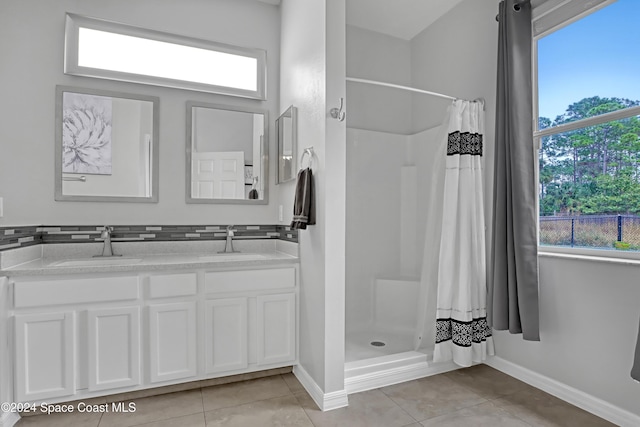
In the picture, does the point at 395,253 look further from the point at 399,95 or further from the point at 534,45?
the point at 534,45

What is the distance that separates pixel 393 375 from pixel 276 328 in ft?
2.75

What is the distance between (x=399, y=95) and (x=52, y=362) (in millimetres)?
3428

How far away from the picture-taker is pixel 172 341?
215 cm

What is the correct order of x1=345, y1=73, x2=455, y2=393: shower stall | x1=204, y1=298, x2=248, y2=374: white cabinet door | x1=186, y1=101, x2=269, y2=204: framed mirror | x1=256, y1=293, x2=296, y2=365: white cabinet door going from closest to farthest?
x1=204, y1=298, x2=248, y2=374: white cabinet door < x1=256, y1=293, x2=296, y2=365: white cabinet door < x1=186, y1=101, x2=269, y2=204: framed mirror < x1=345, y1=73, x2=455, y2=393: shower stall

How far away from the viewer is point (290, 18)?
2.66 meters

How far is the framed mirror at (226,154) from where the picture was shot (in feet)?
8.88

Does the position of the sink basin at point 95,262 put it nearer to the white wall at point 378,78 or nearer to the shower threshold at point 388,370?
the shower threshold at point 388,370

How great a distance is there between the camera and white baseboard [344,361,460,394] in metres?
2.19

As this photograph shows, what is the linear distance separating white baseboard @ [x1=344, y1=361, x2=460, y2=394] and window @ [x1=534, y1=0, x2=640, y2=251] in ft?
3.68

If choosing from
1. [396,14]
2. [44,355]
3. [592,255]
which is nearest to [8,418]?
[44,355]

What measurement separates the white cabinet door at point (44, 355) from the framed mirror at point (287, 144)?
63.2 inches

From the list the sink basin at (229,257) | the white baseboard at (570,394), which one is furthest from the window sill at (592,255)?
the sink basin at (229,257)

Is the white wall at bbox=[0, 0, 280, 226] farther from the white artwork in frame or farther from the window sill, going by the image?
the window sill

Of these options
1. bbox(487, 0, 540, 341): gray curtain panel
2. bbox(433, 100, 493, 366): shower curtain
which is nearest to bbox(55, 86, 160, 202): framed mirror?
bbox(433, 100, 493, 366): shower curtain
